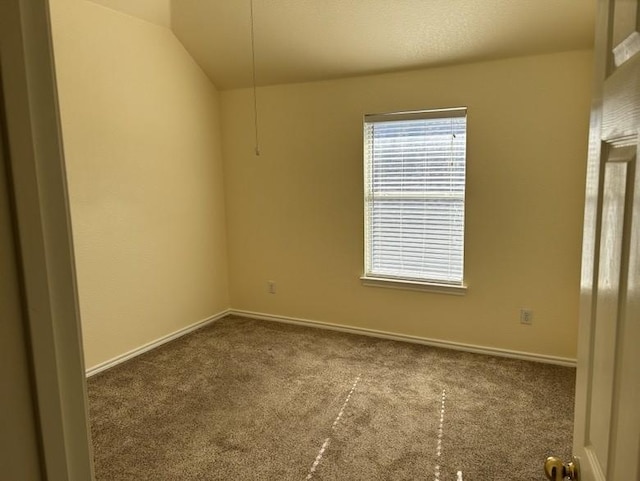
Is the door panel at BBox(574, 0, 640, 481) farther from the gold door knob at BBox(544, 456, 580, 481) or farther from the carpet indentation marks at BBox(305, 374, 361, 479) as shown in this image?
the carpet indentation marks at BBox(305, 374, 361, 479)

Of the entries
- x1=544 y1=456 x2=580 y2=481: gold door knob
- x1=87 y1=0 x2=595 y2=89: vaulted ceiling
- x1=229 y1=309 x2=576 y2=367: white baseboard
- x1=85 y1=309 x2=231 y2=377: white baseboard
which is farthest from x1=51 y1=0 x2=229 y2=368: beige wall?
x1=544 y1=456 x2=580 y2=481: gold door knob

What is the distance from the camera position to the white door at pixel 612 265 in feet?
1.98

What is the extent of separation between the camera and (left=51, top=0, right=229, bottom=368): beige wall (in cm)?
302

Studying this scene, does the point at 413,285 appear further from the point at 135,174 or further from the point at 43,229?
the point at 43,229

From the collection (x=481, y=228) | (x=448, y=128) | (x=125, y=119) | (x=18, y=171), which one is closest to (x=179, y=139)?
(x=125, y=119)

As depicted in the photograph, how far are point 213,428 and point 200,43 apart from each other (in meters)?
3.03

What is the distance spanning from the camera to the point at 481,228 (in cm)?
335

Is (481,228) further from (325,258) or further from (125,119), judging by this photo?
(125,119)

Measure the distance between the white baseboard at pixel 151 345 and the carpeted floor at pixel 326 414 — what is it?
0.07m

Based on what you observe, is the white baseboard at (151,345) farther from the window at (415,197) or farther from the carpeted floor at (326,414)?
the window at (415,197)

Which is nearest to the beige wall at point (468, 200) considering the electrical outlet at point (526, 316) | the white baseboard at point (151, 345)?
the electrical outlet at point (526, 316)

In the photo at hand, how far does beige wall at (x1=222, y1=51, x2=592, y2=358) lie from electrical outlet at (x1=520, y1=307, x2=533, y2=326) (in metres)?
0.04

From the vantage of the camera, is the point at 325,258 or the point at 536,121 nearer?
the point at 536,121

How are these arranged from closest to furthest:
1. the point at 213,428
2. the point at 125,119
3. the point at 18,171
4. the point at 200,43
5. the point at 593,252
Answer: the point at 18,171 → the point at 593,252 → the point at 213,428 → the point at 125,119 → the point at 200,43
